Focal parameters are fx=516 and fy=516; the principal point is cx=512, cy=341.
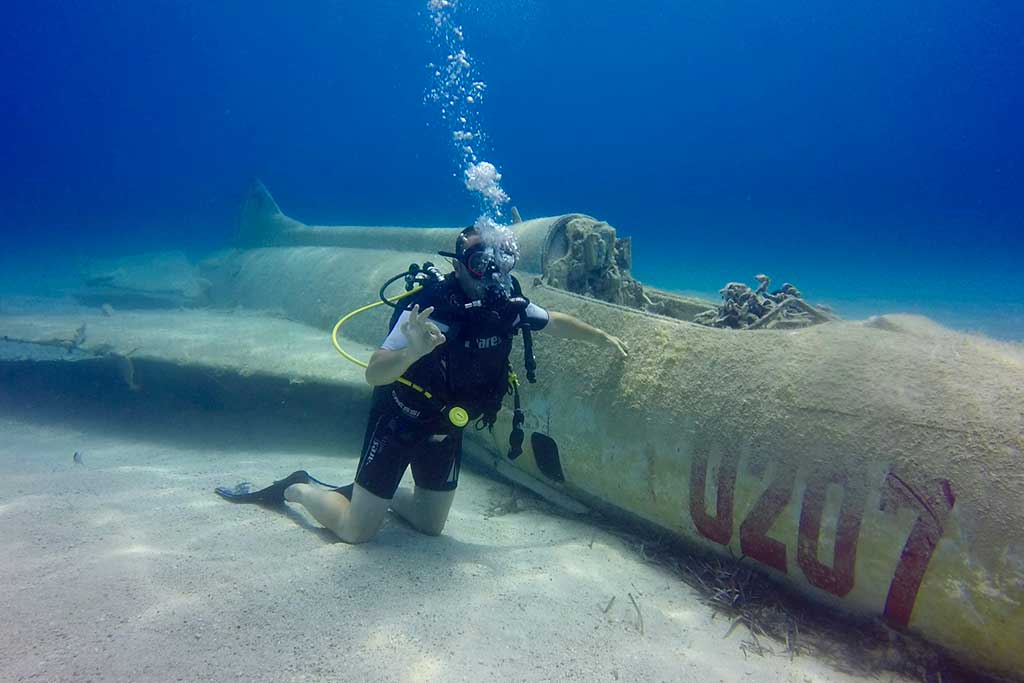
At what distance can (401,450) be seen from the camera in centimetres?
364

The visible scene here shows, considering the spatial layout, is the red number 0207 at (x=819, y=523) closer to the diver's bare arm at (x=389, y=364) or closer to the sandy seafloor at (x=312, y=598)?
the sandy seafloor at (x=312, y=598)

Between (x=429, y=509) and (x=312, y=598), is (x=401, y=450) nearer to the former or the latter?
(x=429, y=509)

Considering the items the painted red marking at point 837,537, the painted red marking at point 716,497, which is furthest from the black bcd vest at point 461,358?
the painted red marking at point 837,537

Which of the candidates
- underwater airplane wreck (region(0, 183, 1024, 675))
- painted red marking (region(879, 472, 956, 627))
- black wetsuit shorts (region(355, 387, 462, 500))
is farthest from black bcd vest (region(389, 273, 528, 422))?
painted red marking (region(879, 472, 956, 627))

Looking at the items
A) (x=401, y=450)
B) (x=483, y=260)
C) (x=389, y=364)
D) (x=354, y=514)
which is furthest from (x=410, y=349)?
(x=354, y=514)

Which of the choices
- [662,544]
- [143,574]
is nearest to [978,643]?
[662,544]

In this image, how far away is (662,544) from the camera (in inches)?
150

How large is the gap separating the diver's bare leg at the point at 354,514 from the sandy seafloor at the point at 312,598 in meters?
0.11

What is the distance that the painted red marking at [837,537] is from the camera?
108 inches

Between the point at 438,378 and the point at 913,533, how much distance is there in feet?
8.81

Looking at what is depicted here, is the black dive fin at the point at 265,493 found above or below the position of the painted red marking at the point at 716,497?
below

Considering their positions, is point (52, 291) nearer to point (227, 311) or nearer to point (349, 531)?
point (227, 311)

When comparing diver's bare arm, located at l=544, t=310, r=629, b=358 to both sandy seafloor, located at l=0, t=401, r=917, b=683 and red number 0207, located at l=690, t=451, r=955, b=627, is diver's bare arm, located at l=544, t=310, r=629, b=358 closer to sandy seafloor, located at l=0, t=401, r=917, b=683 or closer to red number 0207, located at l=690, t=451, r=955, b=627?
red number 0207, located at l=690, t=451, r=955, b=627

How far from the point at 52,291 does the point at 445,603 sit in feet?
62.2
